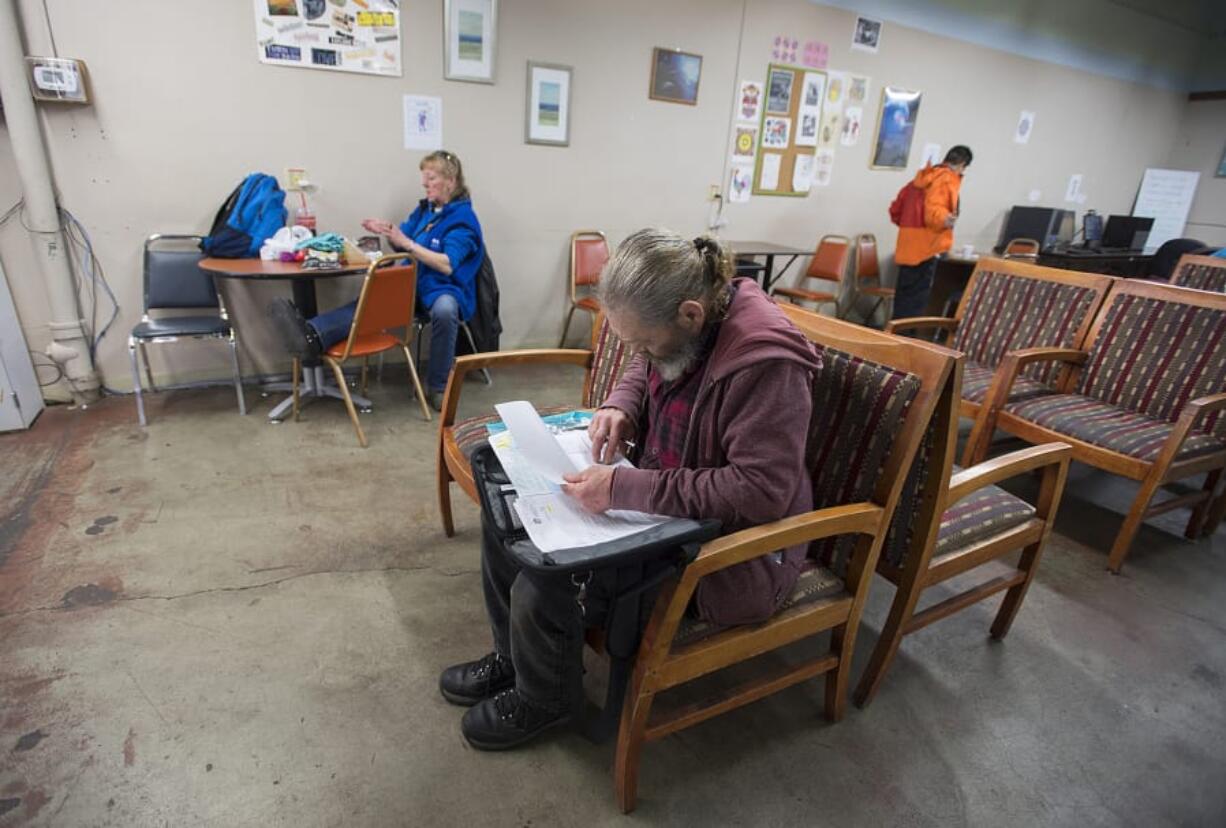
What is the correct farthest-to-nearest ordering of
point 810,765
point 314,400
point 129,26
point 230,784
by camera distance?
point 314,400 → point 129,26 → point 810,765 → point 230,784

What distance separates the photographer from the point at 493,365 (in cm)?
198

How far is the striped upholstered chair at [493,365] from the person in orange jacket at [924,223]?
3.64 metres

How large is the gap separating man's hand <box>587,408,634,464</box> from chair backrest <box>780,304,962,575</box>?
0.41 metres

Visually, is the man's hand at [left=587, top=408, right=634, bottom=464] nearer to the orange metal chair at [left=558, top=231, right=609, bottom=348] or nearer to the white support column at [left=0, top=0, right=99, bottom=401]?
the orange metal chair at [left=558, top=231, right=609, bottom=348]

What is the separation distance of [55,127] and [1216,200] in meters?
10.3

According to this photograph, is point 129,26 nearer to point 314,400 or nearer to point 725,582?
point 314,400

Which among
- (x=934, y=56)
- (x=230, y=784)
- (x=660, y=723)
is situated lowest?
(x=230, y=784)

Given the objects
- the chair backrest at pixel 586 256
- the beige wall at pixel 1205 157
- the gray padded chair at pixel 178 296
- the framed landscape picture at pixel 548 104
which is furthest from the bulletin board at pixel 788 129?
the beige wall at pixel 1205 157

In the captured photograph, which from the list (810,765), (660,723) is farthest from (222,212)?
(810,765)

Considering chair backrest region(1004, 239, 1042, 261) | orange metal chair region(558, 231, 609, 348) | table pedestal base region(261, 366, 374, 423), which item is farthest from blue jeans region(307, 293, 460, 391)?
chair backrest region(1004, 239, 1042, 261)

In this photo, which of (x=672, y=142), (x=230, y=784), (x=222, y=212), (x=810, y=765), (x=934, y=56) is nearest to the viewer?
(x=230, y=784)

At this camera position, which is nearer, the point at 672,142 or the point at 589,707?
the point at 589,707

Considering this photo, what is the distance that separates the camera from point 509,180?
373 cm

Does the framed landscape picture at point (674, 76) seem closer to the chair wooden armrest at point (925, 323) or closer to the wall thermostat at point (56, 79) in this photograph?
the chair wooden armrest at point (925, 323)
